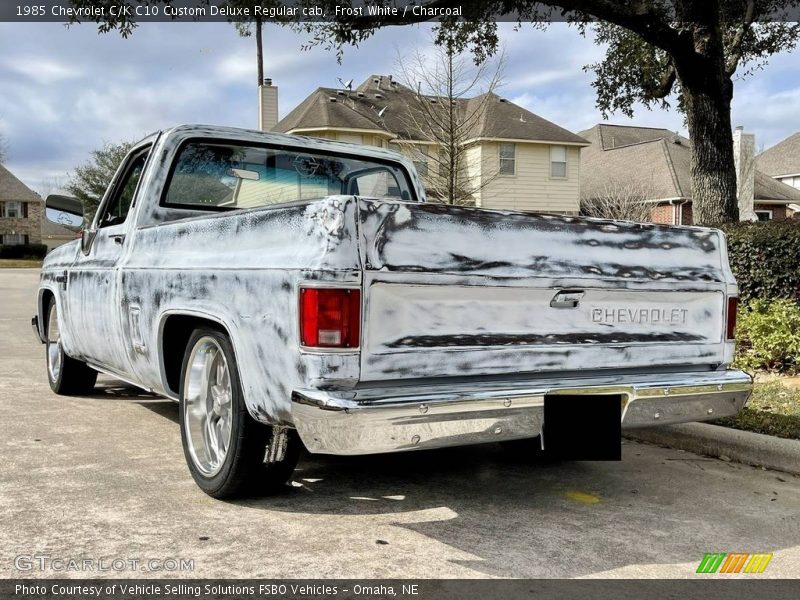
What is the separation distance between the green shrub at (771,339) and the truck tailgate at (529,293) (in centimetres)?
367

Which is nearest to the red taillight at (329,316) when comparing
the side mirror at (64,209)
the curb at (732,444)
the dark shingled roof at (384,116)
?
the curb at (732,444)

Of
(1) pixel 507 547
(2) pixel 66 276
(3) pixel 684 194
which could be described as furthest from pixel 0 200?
(1) pixel 507 547

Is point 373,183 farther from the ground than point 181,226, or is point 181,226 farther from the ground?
point 373,183

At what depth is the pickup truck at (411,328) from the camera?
3076 mm

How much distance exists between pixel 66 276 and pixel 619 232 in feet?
13.2

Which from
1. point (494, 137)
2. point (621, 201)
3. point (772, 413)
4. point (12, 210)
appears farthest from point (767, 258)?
point (12, 210)

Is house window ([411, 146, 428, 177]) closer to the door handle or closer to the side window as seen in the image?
the side window

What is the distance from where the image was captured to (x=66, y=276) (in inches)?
230

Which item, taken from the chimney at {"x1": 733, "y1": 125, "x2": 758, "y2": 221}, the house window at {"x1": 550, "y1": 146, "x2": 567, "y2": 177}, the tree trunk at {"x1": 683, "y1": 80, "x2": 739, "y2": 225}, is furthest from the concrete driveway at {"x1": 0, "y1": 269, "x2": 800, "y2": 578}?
the chimney at {"x1": 733, "y1": 125, "x2": 758, "y2": 221}

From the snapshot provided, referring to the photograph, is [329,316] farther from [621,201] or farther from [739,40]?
[621,201]

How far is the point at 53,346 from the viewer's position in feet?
21.9

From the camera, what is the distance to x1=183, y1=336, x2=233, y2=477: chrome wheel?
12.8 feet

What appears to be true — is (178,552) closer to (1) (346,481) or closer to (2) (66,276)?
(1) (346,481)

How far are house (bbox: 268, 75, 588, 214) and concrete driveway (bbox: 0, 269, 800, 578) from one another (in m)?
22.1
